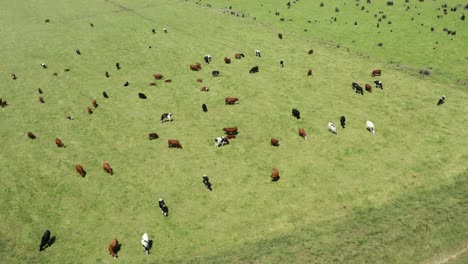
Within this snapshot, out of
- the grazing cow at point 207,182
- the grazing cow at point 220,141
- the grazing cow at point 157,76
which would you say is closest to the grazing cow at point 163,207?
the grazing cow at point 207,182

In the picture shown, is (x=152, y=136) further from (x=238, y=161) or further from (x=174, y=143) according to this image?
(x=238, y=161)

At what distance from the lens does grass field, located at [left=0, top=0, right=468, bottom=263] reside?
Result: 66.6 feet

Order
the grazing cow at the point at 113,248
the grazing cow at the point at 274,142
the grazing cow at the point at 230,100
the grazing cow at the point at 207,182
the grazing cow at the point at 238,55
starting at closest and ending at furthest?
1. the grazing cow at the point at 113,248
2. the grazing cow at the point at 207,182
3. the grazing cow at the point at 274,142
4. the grazing cow at the point at 230,100
5. the grazing cow at the point at 238,55

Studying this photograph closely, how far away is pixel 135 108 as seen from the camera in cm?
3350

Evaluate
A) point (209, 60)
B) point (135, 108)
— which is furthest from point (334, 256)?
point (209, 60)

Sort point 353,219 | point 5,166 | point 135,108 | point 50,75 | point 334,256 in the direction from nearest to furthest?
point 334,256 → point 353,219 → point 5,166 → point 135,108 → point 50,75

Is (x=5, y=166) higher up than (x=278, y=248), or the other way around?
(x=278, y=248)

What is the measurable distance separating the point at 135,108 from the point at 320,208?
19201 mm

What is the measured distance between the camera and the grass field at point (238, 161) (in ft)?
66.6

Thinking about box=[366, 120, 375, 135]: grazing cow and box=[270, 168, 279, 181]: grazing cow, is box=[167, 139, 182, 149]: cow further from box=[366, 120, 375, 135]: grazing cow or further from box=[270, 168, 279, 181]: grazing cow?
box=[366, 120, 375, 135]: grazing cow

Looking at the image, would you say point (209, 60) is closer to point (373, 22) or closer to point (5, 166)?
point (5, 166)

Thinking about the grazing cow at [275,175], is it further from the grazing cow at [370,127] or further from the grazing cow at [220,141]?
the grazing cow at [370,127]

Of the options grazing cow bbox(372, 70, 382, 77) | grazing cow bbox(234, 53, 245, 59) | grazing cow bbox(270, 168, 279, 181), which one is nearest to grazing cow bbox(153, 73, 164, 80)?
grazing cow bbox(234, 53, 245, 59)

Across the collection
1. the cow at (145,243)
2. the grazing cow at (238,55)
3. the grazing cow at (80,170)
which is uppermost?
the grazing cow at (238,55)
